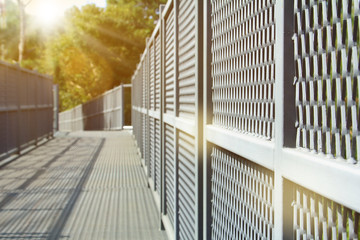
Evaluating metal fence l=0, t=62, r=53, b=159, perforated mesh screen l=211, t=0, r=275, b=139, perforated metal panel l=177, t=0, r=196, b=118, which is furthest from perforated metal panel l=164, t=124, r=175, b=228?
metal fence l=0, t=62, r=53, b=159

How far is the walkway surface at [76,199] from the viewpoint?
5.26 m

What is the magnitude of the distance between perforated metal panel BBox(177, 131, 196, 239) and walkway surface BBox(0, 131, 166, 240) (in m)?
1.28

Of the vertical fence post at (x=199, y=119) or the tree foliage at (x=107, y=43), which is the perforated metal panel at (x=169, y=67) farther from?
the tree foliage at (x=107, y=43)

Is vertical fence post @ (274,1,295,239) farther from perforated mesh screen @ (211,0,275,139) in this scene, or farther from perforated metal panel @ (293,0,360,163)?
perforated mesh screen @ (211,0,275,139)

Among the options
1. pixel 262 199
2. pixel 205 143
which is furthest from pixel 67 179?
pixel 262 199

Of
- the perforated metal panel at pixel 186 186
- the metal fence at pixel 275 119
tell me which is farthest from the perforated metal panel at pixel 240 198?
the perforated metal panel at pixel 186 186

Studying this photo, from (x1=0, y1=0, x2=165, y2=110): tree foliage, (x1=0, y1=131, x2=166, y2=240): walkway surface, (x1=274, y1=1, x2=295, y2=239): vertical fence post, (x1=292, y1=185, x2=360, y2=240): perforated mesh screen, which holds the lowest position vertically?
(x1=0, y1=131, x2=166, y2=240): walkway surface

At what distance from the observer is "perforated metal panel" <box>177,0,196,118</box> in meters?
3.24

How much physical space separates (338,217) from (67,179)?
783 cm

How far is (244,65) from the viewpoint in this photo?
204 centimetres

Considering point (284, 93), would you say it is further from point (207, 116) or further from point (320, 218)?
point (207, 116)

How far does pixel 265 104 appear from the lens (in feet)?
5.86

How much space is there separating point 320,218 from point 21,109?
12.1 meters

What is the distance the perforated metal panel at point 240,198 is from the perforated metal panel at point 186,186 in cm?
54
